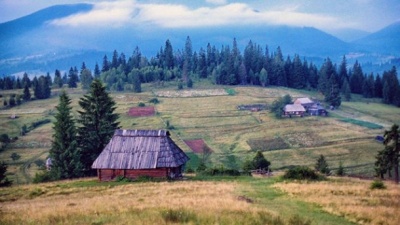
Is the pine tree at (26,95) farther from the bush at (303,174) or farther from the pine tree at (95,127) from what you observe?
the bush at (303,174)

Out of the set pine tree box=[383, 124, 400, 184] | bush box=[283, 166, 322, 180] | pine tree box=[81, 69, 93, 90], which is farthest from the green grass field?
bush box=[283, 166, 322, 180]

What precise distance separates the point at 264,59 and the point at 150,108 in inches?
2797

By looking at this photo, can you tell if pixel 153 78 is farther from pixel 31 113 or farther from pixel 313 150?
pixel 313 150

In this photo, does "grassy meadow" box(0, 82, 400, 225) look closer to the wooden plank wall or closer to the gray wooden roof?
the wooden plank wall

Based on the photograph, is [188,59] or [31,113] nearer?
[31,113]

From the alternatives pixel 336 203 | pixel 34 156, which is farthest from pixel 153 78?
pixel 336 203

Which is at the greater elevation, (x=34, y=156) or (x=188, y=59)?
(x=188, y=59)

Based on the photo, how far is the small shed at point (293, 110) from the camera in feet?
356

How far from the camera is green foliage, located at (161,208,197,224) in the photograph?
15.2m

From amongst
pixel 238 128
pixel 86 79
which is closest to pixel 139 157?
pixel 238 128

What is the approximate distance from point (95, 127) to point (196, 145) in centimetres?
3533

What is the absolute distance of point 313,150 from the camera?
78.9 m

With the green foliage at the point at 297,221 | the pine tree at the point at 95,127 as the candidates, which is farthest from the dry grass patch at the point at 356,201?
the pine tree at the point at 95,127

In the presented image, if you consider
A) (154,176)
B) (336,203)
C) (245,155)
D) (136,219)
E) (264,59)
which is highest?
(264,59)
